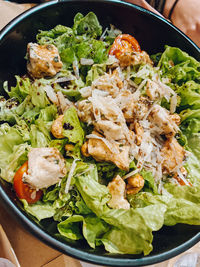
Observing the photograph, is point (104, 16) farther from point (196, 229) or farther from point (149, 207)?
point (196, 229)

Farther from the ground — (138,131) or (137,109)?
(137,109)

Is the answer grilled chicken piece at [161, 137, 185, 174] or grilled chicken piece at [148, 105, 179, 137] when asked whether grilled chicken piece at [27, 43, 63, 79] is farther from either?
grilled chicken piece at [161, 137, 185, 174]

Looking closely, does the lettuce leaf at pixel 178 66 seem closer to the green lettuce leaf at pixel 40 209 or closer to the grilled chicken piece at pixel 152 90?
the grilled chicken piece at pixel 152 90

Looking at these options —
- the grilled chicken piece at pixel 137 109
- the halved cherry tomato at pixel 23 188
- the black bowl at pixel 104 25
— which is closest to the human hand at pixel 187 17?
the black bowl at pixel 104 25

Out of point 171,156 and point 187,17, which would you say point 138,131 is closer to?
point 171,156

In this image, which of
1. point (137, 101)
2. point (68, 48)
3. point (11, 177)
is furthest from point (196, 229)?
point (68, 48)

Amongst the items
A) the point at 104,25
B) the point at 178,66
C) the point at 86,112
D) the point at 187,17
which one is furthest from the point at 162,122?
the point at 187,17
